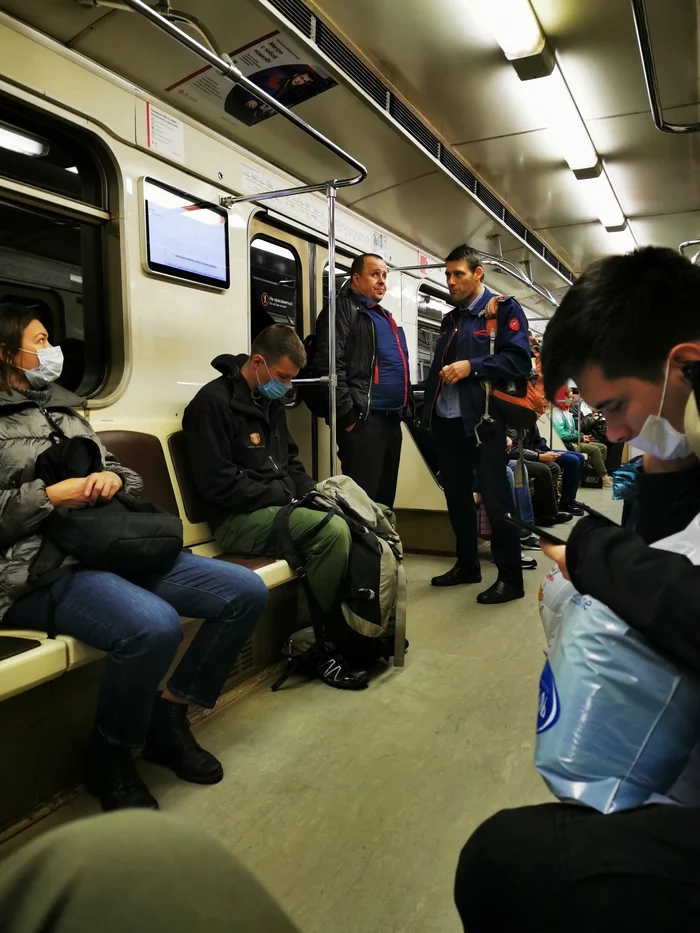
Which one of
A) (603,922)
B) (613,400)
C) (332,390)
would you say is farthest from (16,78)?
(603,922)

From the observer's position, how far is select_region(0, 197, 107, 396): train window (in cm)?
250

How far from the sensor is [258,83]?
3.04 m

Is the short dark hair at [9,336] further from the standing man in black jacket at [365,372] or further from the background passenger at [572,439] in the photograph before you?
the background passenger at [572,439]

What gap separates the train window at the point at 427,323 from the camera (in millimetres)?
6152

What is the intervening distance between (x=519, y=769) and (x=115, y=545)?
147 cm

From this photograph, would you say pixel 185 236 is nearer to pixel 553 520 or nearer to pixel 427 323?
pixel 427 323

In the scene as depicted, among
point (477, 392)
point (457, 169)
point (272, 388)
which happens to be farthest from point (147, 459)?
point (457, 169)

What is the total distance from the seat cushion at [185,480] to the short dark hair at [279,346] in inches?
21.5

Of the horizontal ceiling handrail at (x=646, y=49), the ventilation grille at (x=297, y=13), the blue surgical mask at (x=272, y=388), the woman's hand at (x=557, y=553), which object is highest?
the ventilation grille at (x=297, y=13)

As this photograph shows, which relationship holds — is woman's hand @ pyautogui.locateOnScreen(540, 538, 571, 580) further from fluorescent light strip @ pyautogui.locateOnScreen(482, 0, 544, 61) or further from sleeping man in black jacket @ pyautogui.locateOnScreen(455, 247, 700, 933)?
fluorescent light strip @ pyautogui.locateOnScreen(482, 0, 544, 61)

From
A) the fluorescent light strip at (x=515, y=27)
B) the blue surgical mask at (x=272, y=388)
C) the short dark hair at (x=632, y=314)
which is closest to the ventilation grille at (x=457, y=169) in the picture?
the fluorescent light strip at (x=515, y=27)

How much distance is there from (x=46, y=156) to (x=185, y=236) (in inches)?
28.1

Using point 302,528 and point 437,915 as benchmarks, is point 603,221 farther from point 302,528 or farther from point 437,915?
point 437,915

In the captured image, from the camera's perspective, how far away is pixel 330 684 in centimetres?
268
